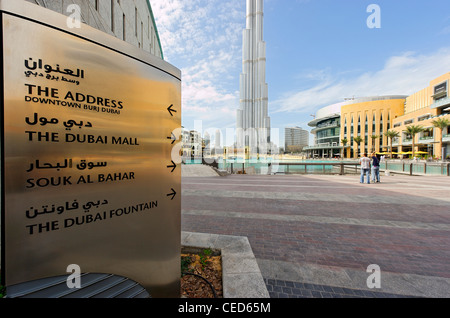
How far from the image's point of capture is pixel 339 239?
13.8 ft

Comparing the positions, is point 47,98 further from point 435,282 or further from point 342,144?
point 342,144

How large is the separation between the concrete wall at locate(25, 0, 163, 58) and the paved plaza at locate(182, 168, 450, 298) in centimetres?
612

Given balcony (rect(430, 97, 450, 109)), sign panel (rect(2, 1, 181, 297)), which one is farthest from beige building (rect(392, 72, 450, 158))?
sign panel (rect(2, 1, 181, 297))

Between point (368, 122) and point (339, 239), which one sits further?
point (368, 122)

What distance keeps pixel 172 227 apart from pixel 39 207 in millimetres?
1181

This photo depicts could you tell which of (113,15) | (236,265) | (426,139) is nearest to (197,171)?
(113,15)

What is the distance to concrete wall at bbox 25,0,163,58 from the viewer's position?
4.63 meters

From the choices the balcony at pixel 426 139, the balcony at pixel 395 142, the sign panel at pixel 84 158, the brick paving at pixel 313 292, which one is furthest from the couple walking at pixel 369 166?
the balcony at pixel 395 142

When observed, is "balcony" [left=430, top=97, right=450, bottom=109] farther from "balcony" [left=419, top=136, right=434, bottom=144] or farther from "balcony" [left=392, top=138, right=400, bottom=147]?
"balcony" [left=392, top=138, right=400, bottom=147]

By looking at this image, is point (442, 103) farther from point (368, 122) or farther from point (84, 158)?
point (84, 158)

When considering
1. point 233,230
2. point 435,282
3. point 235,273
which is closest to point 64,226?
point 235,273

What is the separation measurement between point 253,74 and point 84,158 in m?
119

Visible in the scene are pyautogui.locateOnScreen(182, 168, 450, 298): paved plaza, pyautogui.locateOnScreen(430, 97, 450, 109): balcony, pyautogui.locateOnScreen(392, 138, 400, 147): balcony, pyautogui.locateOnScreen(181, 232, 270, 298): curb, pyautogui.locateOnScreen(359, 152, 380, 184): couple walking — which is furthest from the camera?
pyautogui.locateOnScreen(392, 138, 400, 147): balcony

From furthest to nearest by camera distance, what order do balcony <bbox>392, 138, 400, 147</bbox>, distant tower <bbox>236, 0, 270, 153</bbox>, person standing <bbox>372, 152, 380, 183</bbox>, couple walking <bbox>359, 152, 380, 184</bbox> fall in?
distant tower <bbox>236, 0, 270, 153</bbox>
balcony <bbox>392, 138, 400, 147</bbox>
person standing <bbox>372, 152, 380, 183</bbox>
couple walking <bbox>359, 152, 380, 184</bbox>
